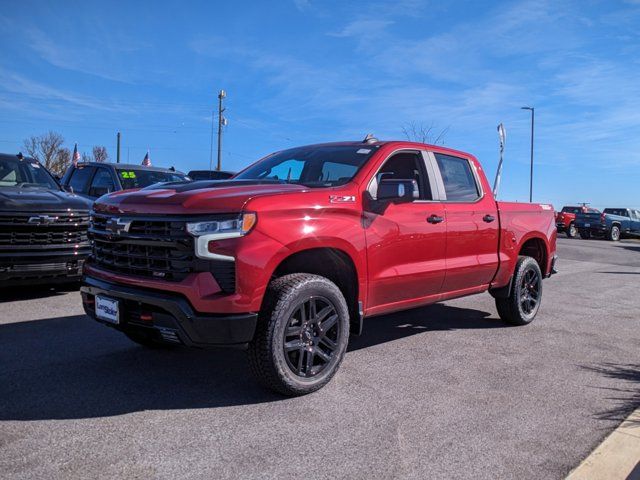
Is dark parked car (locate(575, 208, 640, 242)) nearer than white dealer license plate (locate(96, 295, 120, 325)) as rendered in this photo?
No

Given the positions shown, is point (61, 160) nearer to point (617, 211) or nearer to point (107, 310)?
point (617, 211)

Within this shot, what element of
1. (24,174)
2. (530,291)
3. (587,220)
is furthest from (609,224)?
(24,174)

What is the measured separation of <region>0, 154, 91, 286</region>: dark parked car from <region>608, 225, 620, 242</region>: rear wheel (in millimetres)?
28663

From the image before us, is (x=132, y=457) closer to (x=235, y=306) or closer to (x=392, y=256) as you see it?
(x=235, y=306)

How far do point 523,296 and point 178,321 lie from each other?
4.39 m

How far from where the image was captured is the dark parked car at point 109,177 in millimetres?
9539

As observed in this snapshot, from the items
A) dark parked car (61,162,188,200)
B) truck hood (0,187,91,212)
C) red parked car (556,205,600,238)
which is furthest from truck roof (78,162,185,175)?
red parked car (556,205,600,238)

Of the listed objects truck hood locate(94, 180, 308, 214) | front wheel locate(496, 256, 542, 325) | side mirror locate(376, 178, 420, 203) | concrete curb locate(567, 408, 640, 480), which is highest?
side mirror locate(376, 178, 420, 203)

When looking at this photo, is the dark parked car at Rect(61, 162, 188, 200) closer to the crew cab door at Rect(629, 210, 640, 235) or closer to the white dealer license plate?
the white dealer license plate

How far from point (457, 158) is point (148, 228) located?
3373mm

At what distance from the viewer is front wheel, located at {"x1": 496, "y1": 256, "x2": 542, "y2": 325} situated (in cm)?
612

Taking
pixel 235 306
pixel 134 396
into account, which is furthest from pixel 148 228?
pixel 134 396

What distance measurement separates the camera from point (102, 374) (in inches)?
161

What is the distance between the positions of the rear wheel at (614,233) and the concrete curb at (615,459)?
28972 mm
